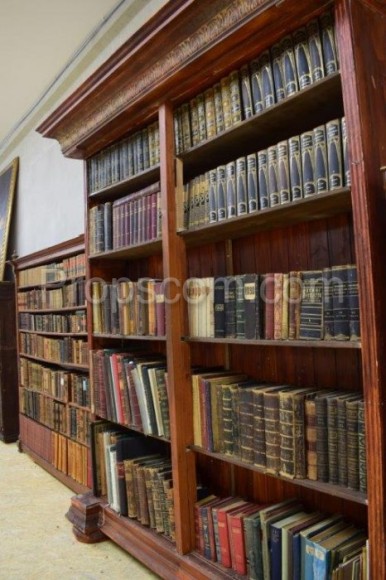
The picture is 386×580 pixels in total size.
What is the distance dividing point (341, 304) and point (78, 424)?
2360 mm

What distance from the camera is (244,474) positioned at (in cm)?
187

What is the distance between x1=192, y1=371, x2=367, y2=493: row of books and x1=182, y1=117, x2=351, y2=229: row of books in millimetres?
603

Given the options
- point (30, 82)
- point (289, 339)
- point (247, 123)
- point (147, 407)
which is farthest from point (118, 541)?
point (30, 82)

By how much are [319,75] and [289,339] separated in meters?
0.78

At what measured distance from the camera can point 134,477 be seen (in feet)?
6.60

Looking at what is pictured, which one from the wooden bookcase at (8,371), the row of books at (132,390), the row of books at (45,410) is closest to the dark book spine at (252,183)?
the row of books at (132,390)

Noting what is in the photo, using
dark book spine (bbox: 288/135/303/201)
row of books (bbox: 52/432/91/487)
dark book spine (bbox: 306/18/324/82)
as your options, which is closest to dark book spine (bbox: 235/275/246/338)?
dark book spine (bbox: 288/135/303/201)

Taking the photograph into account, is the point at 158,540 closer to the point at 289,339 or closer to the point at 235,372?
the point at 235,372

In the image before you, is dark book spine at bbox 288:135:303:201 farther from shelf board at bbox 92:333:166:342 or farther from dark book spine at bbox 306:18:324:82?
shelf board at bbox 92:333:166:342

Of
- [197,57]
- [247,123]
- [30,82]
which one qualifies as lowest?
[247,123]

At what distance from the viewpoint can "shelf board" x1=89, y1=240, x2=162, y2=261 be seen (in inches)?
77.3

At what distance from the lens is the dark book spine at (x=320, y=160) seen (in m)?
1.27

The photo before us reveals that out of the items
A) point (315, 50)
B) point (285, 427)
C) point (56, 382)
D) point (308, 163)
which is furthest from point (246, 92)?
point (56, 382)

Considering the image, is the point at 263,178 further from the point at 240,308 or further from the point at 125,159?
the point at 125,159
